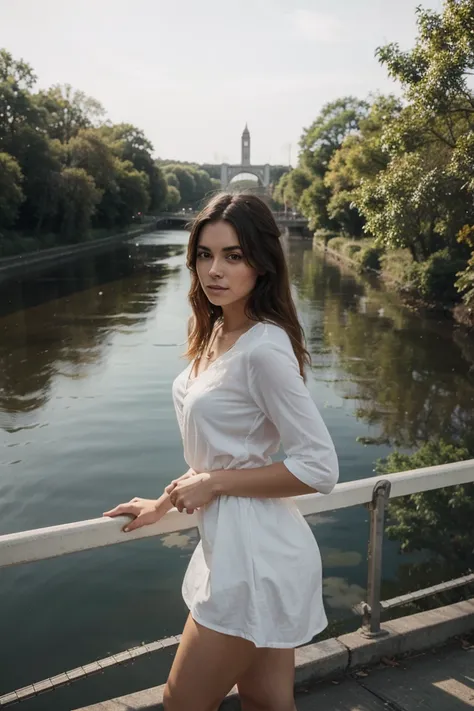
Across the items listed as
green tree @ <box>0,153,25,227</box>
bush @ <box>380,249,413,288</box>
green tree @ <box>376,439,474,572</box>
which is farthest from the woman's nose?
green tree @ <box>0,153,25,227</box>

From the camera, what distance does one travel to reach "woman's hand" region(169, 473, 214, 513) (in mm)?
1465

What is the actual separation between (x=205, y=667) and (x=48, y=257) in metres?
35.8

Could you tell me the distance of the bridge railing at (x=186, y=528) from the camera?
161 cm

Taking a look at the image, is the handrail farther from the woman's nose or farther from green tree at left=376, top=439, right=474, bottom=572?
green tree at left=376, top=439, right=474, bottom=572

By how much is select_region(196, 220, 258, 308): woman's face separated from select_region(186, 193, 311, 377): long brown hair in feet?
0.05

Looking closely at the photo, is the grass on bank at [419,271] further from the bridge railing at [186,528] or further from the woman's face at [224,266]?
the woman's face at [224,266]

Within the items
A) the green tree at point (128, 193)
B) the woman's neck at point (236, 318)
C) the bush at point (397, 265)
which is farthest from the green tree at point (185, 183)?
the woman's neck at point (236, 318)

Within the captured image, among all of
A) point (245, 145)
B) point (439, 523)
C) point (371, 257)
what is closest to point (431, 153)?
point (439, 523)

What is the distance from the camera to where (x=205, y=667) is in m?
1.41

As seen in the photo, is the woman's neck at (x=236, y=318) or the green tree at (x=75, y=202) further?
the green tree at (x=75, y=202)

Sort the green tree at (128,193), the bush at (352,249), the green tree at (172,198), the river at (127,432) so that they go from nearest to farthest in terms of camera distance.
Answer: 1. the river at (127,432)
2. the bush at (352,249)
3. the green tree at (128,193)
4. the green tree at (172,198)

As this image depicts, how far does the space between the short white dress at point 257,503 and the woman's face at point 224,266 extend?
0.12 meters

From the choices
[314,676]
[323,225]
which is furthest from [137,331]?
[323,225]

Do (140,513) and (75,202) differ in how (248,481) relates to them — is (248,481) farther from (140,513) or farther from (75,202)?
(75,202)
